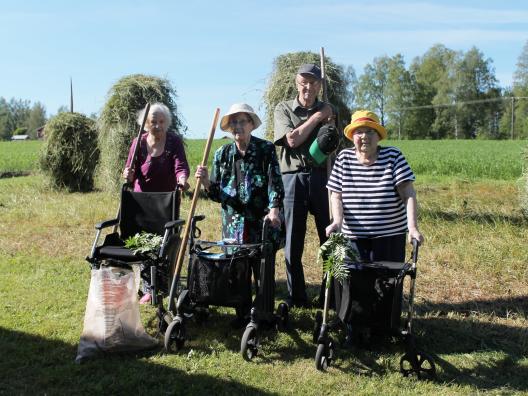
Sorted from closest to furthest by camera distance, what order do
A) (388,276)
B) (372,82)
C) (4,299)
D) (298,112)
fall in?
(388,276), (298,112), (4,299), (372,82)

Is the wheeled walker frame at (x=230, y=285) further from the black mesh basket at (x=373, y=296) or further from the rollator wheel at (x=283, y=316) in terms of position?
the black mesh basket at (x=373, y=296)

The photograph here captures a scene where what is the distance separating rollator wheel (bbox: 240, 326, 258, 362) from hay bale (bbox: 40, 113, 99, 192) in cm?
1125

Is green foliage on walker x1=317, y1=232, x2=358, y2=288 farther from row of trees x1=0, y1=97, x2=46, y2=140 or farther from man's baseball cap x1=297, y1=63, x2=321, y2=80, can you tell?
row of trees x1=0, y1=97, x2=46, y2=140

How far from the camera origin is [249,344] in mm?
4184

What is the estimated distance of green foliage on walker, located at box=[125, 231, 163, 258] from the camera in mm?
4712

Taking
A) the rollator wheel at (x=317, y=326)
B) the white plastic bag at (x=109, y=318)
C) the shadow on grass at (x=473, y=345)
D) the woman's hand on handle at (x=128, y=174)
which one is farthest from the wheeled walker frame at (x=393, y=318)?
the woman's hand on handle at (x=128, y=174)

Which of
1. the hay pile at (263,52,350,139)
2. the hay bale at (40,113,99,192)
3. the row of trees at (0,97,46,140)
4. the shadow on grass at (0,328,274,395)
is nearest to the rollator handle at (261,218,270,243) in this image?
the shadow on grass at (0,328,274,395)

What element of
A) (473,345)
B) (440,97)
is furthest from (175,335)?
(440,97)

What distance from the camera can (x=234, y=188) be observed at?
4730mm

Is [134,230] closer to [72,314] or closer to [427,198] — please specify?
[72,314]

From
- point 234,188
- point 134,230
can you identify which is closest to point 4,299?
point 134,230

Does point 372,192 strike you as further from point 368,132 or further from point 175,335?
point 175,335

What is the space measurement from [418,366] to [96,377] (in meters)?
2.13

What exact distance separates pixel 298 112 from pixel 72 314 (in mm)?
2674
